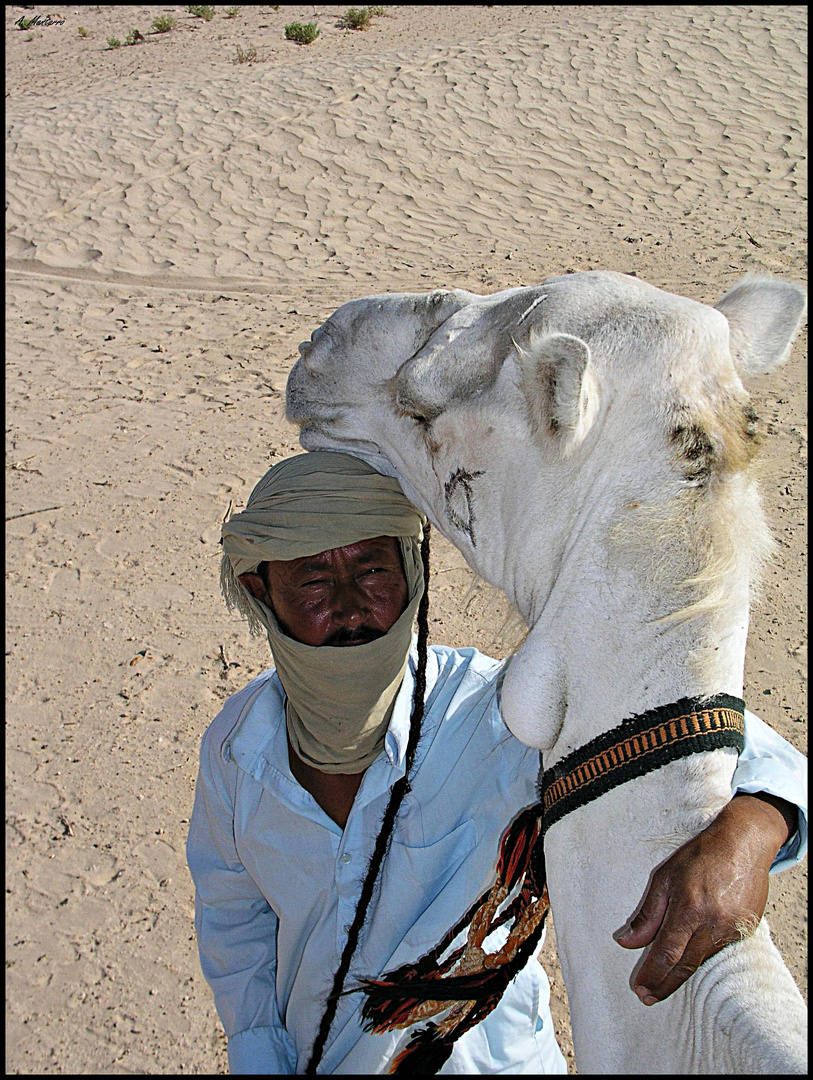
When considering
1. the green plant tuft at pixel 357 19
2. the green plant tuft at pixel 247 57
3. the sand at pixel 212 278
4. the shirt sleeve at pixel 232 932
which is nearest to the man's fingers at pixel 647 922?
the sand at pixel 212 278

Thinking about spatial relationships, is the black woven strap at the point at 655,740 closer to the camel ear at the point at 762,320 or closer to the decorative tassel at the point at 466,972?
the camel ear at the point at 762,320

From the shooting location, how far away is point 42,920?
10.9ft

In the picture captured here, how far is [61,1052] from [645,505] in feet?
9.55

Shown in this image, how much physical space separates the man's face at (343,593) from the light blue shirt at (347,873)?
0.73 ft

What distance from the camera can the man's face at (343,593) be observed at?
1.98 m

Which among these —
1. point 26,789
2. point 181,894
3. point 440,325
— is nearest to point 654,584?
point 440,325

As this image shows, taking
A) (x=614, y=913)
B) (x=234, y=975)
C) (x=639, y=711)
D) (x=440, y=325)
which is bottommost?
(x=234, y=975)

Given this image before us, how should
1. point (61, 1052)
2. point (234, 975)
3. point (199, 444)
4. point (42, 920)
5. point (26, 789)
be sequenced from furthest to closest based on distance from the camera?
1. point (199, 444)
2. point (26, 789)
3. point (42, 920)
4. point (61, 1052)
5. point (234, 975)

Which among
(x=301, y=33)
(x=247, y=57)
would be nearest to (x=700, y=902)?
(x=247, y=57)

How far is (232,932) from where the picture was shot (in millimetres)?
2150

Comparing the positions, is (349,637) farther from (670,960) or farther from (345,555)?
(670,960)

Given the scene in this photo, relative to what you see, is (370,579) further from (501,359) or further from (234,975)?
(234,975)

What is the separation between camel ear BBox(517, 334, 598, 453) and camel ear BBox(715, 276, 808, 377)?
0.93 ft
